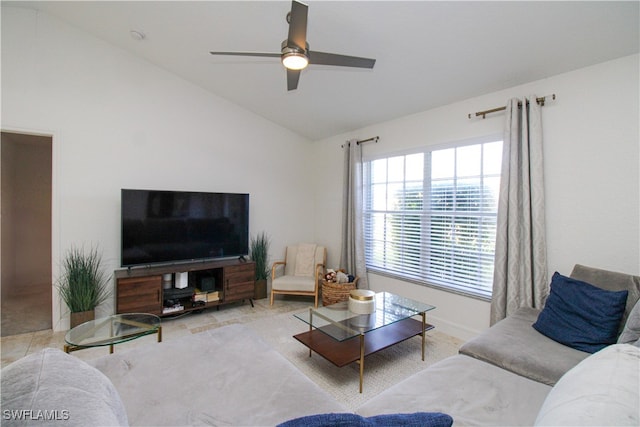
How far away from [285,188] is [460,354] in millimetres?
3676

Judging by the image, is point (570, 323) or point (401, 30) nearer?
point (570, 323)

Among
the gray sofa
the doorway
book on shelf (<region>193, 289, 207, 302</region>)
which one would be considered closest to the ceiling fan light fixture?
the gray sofa

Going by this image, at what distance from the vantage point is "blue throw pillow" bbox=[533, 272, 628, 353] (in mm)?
1902

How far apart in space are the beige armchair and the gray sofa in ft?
6.89

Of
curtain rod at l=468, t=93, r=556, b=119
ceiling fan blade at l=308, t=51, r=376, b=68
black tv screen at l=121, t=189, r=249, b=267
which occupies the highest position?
ceiling fan blade at l=308, t=51, r=376, b=68

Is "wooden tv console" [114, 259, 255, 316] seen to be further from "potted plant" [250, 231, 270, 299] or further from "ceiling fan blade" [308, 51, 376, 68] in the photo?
"ceiling fan blade" [308, 51, 376, 68]

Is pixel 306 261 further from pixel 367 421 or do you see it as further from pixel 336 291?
Answer: pixel 367 421

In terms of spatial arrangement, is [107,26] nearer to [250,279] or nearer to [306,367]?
[250,279]

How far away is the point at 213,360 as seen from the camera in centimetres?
168

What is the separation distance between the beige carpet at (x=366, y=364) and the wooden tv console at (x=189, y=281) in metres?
0.77

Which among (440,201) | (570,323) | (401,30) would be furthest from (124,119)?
(570,323)

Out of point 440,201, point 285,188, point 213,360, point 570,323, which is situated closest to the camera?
point 213,360

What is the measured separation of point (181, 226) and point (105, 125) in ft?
4.85

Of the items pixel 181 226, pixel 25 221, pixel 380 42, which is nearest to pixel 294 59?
pixel 380 42
